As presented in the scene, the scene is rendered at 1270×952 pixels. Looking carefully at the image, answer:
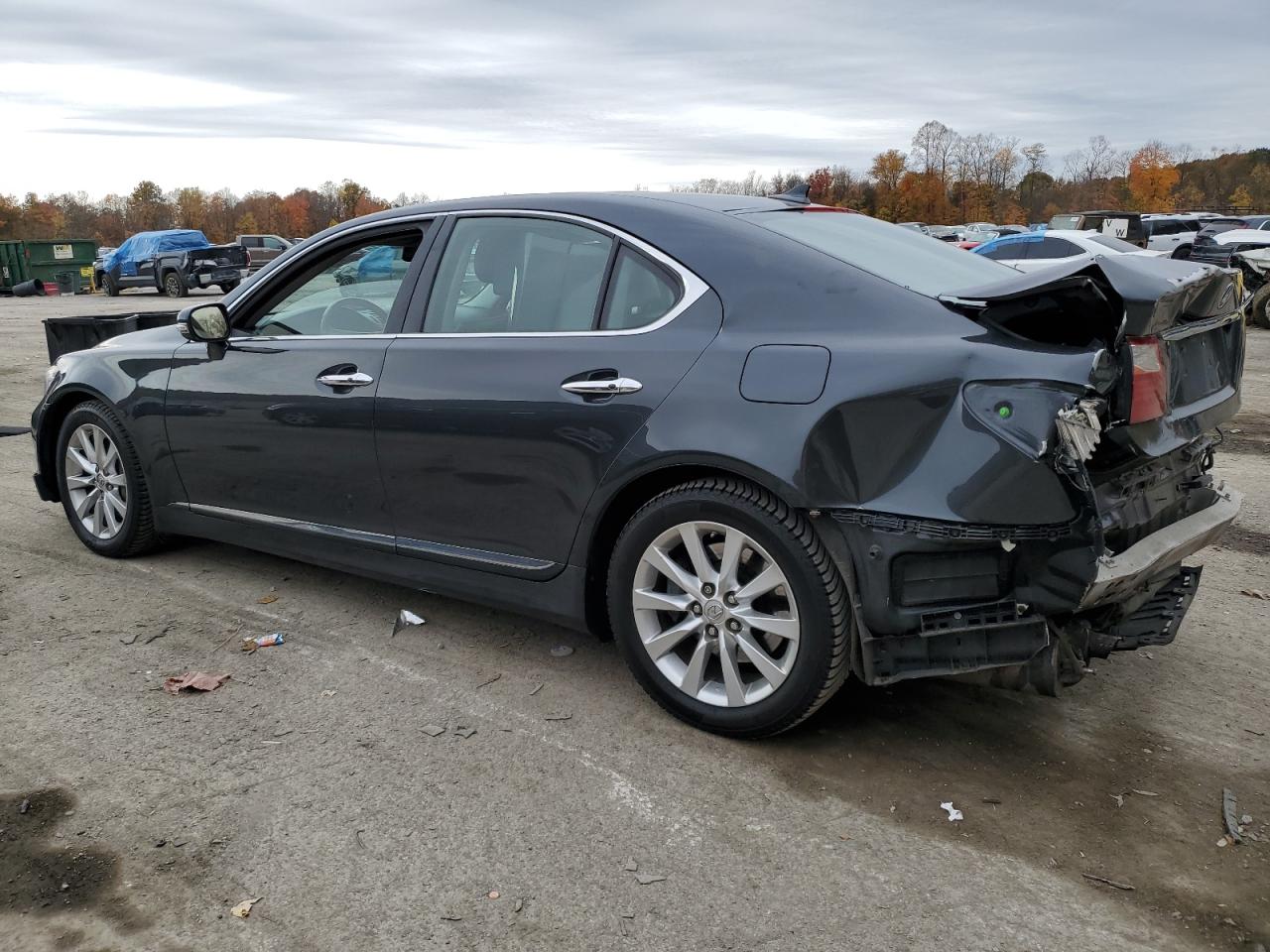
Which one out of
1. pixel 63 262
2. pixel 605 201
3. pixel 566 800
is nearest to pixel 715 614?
pixel 566 800

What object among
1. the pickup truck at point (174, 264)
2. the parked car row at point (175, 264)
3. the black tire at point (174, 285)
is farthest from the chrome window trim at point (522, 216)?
the black tire at point (174, 285)

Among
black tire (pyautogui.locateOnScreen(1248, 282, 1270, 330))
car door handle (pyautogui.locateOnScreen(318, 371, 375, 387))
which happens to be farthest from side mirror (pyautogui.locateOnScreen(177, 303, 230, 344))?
black tire (pyautogui.locateOnScreen(1248, 282, 1270, 330))

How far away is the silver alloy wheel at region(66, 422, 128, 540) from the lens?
511 cm

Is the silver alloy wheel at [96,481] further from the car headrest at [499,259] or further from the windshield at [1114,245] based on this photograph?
the windshield at [1114,245]

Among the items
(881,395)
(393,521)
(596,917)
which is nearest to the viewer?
(596,917)

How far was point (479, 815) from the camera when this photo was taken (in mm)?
2961

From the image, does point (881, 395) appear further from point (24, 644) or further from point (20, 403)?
point (20, 403)

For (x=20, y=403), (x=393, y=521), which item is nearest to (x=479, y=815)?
(x=393, y=521)

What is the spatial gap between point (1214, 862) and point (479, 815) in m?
1.90

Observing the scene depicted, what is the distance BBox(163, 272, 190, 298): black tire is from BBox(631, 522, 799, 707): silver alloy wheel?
30.6 m

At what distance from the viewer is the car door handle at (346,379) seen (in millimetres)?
4027

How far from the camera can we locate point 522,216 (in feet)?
12.7

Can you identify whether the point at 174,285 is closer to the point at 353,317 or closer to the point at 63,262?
the point at 63,262

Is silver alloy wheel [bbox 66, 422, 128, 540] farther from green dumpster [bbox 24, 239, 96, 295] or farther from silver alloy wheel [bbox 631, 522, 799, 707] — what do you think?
green dumpster [bbox 24, 239, 96, 295]
